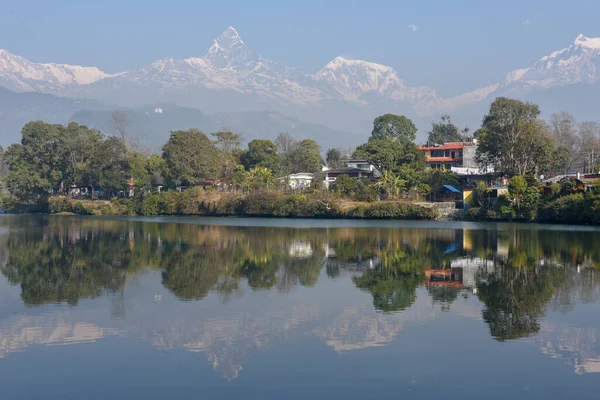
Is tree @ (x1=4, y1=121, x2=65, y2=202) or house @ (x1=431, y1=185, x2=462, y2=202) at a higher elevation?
tree @ (x1=4, y1=121, x2=65, y2=202)

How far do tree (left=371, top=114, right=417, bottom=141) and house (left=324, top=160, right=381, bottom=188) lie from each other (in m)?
22.2

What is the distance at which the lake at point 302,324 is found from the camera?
477 inches

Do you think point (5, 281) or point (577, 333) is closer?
point (577, 333)

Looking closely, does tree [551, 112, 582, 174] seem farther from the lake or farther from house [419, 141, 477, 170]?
the lake

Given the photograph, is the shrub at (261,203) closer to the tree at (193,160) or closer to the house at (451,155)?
the tree at (193,160)

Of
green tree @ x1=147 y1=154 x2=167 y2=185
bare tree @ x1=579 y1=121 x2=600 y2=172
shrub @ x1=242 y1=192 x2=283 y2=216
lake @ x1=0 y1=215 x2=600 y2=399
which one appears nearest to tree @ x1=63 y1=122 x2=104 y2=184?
green tree @ x1=147 y1=154 x2=167 y2=185

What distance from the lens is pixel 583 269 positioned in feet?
82.1

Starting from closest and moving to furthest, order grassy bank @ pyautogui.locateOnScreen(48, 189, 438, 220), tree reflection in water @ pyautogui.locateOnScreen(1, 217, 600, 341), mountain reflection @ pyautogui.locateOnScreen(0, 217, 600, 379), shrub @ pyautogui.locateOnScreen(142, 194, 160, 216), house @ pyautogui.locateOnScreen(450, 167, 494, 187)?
mountain reflection @ pyautogui.locateOnScreen(0, 217, 600, 379), tree reflection in water @ pyautogui.locateOnScreen(1, 217, 600, 341), grassy bank @ pyautogui.locateOnScreen(48, 189, 438, 220), house @ pyautogui.locateOnScreen(450, 167, 494, 187), shrub @ pyautogui.locateOnScreen(142, 194, 160, 216)

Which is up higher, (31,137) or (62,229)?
(31,137)

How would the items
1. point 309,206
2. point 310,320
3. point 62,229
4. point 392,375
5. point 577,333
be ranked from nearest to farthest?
point 392,375
point 577,333
point 310,320
point 62,229
point 309,206

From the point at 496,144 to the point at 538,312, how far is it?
42.8 m

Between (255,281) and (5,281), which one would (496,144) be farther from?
(5,281)

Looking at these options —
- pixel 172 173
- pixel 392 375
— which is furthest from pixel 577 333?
pixel 172 173

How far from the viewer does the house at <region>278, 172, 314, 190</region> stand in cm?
7500
